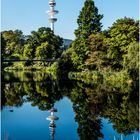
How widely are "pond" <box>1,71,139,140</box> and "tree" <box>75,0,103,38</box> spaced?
17.8 m

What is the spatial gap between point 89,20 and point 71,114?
27.6 metres

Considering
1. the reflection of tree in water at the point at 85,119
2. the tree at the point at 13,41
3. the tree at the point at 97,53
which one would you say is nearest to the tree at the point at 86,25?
the tree at the point at 97,53

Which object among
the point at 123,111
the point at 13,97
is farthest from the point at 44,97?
the point at 123,111

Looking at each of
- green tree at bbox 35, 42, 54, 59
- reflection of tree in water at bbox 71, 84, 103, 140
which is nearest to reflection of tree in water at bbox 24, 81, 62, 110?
reflection of tree in water at bbox 71, 84, 103, 140

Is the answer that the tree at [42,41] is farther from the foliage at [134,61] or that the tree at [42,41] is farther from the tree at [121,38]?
the foliage at [134,61]

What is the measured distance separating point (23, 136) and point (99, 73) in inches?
898

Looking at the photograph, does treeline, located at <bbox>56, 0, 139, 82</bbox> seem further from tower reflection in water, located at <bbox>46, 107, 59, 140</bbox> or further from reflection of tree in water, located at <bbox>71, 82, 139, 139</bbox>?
tower reflection in water, located at <bbox>46, 107, 59, 140</bbox>

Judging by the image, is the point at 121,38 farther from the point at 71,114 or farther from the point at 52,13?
the point at 52,13

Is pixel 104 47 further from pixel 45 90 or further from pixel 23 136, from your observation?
pixel 23 136

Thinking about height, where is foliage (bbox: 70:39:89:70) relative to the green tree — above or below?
below

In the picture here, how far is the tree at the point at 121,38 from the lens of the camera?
35.7 metres

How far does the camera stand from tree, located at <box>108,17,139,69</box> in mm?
35656

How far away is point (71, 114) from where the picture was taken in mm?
19734

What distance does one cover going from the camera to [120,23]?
36.8m
